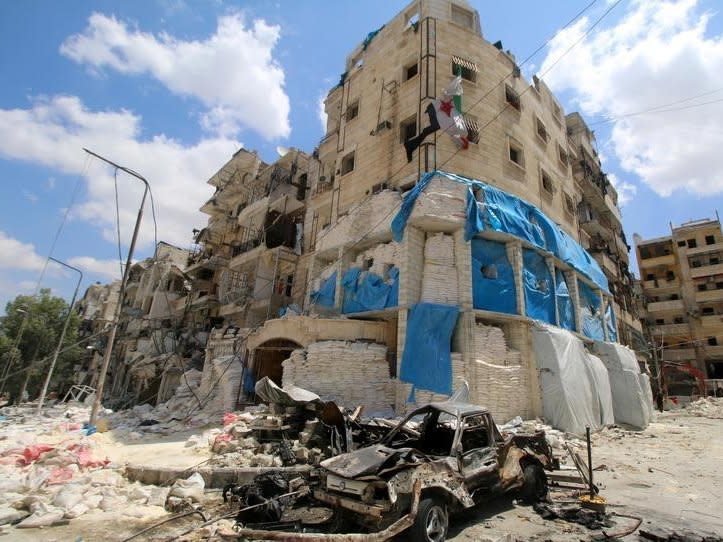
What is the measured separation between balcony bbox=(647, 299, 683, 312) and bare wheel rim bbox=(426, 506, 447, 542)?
167 ft

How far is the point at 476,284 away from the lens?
1493cm

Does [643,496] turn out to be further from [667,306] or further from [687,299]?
[687,299]

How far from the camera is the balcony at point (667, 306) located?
4302cm

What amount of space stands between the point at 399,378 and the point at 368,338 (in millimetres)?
2192

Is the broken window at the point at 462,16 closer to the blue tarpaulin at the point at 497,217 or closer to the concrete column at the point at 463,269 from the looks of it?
the blue tarpaulin at the point at 497,217

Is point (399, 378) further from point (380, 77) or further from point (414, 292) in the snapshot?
point (380, 77)

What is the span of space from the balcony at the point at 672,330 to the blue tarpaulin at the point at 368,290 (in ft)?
133

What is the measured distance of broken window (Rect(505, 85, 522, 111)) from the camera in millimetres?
21703

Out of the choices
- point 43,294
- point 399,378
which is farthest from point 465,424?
point 43,294

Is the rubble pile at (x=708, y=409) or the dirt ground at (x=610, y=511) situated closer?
the dirt ground at (x=610, y=511)

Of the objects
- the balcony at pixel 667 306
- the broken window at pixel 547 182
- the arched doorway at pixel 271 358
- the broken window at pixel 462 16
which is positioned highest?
the broken window at pixel 462 16

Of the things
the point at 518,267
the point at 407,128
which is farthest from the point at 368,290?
the point at 407,128

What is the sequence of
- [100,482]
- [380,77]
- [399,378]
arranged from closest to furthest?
[100,482] → [399,378] → [380,77]

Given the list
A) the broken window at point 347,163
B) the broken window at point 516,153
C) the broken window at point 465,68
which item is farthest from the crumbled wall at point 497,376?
the broken window at point 465,68
